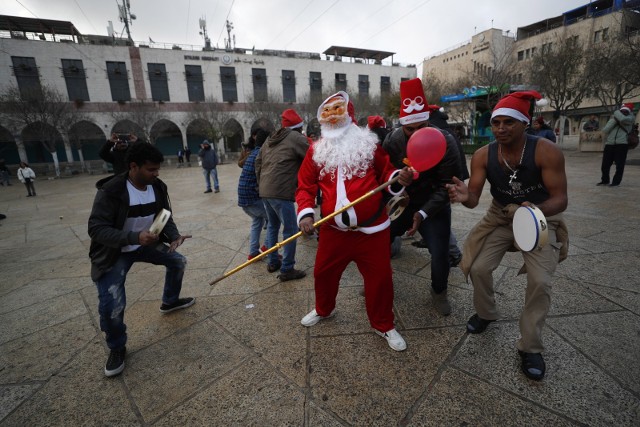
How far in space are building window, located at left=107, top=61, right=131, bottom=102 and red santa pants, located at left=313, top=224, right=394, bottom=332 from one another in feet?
128

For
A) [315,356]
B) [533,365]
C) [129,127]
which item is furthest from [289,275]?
[129,127]

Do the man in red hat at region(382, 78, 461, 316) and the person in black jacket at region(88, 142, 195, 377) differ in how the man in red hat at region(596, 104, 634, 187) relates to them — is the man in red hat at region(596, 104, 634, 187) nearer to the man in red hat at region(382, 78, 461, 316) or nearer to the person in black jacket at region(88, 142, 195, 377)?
the man in red hat at region(382, 78, 461, 316)

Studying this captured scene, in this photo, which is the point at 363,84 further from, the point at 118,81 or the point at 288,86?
the point at 118,81

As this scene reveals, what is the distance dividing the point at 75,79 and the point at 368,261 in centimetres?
4126

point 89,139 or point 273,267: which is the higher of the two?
point 89,139

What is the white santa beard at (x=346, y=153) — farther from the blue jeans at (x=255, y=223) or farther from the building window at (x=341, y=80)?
the building window at (x=341, y=80)

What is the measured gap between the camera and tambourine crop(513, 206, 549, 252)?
192 centimetres

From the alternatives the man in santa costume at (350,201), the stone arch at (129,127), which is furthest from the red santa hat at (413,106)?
the stone arch at (129,127)

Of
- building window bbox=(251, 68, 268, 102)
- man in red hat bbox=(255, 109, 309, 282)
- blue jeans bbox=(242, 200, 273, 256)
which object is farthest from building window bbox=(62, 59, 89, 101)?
man in red hat bbox=(255, 109, 309, 282)

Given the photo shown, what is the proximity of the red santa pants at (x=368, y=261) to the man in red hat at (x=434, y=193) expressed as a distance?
46 centimetres

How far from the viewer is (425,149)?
215cm

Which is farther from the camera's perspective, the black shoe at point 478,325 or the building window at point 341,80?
the building window at point 341,80

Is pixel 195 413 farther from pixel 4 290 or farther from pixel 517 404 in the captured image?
pixel 4 290

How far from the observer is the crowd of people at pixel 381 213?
222 centimetres
